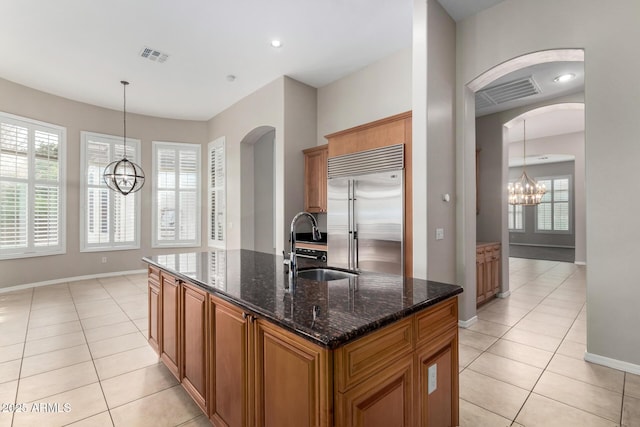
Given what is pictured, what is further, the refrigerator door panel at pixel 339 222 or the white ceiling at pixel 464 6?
the refrigerator door panel at pixel 339 222

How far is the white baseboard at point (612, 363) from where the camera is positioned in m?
2.41

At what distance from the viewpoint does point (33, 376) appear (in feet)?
8.09

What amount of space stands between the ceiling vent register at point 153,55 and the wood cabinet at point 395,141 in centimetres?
269

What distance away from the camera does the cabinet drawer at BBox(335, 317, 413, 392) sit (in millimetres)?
1060

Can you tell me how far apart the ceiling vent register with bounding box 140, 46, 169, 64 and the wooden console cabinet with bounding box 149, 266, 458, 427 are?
3561mm

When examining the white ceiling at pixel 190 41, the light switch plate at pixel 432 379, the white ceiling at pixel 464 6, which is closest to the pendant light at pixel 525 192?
the white ceiling at pixel 464 6

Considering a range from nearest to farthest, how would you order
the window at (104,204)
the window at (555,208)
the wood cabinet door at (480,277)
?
the wood cabinet door at (480,277), the window at (104,204), the window at (555,208)

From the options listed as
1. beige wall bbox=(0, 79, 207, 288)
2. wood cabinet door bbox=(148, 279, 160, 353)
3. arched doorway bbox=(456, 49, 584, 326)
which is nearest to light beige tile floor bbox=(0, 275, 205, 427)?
wood cabinet door bbox=(148, 279, 160, 353)

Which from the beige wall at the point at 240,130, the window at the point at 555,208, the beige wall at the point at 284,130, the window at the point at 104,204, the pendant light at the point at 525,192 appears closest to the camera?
the beige wall at the point at 284,130

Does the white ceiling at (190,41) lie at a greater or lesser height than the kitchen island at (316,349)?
greater

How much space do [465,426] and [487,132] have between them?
4.68 metres

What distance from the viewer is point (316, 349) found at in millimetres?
1068

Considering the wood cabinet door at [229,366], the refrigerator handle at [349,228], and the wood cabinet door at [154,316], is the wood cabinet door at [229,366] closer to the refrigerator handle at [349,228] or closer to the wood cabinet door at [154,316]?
the wood cabinet door at [154,316]

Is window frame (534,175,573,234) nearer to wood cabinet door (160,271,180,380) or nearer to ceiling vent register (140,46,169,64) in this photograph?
ceiling vent register (140,46,169,64)
